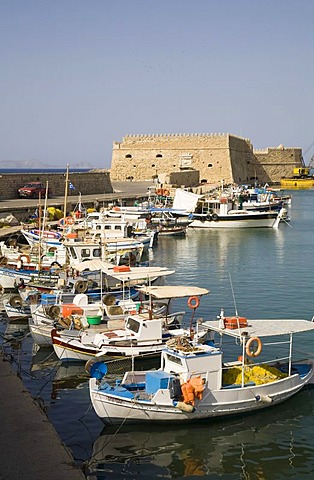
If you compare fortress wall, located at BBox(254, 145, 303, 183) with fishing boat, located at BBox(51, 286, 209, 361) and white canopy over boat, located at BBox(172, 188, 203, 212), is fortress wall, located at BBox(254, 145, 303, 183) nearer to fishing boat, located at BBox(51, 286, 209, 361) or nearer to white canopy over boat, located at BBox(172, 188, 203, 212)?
white canopy over boat, located at BBox(172, 188, 203, 212)

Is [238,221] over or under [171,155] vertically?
under

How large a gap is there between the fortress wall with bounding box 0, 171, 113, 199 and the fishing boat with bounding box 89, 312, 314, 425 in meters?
30.5

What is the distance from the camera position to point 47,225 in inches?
1262

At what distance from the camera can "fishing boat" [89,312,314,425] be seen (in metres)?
10.9

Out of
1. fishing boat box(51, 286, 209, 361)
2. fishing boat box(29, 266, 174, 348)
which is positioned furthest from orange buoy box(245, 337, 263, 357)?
fishing boat box(29, 266, 174, 348)

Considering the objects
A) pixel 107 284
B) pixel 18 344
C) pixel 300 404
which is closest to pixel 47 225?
pixel 107 284

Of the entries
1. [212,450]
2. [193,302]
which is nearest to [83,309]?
[193,302]

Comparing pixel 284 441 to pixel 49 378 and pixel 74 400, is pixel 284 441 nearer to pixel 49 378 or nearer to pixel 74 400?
pixel 74 400

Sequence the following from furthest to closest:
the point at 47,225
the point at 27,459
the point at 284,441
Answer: the point at 47,225 → the point at 284,441 → the point at 27,459

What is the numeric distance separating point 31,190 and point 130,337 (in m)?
28.9

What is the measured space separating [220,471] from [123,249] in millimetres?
15517

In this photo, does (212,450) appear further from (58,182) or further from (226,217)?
(58,182)

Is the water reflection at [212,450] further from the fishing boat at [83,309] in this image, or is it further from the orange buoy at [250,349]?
the fishing boat at [83,309]

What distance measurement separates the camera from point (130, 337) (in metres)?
13.8
